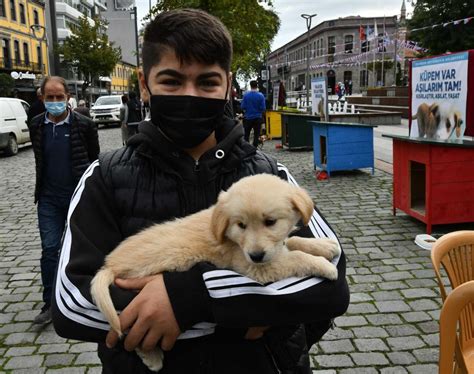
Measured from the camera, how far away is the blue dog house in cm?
1334

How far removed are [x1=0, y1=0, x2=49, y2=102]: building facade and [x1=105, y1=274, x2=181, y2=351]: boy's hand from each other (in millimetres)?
57127

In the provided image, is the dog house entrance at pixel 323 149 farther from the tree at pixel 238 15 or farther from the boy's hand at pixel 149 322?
the boy's hand at pixel 149 322

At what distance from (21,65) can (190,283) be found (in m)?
67.7

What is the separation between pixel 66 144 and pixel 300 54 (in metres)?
126

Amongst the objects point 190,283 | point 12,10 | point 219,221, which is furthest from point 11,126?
point 12,10

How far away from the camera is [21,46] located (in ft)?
203

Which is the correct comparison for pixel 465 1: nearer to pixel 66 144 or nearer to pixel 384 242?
pixel 384 242

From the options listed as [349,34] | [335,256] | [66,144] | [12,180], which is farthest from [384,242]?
[349,34]

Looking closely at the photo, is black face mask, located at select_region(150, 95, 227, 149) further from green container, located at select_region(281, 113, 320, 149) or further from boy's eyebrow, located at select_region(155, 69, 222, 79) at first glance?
green container, located at select_region(281, 113, 320, 149)

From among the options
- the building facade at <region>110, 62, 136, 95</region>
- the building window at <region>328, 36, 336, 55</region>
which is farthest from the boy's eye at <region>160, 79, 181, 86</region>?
the building window at <region>328, 36, 336, 55</region>

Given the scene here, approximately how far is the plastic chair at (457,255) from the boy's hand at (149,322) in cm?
208

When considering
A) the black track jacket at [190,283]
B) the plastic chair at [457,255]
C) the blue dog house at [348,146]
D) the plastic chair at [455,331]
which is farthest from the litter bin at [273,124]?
the black track jacket at [190,283]

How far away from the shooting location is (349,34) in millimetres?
104312

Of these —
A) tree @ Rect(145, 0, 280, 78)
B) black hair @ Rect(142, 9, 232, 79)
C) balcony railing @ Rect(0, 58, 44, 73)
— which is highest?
balcony railing @ Rect(0, 58, 44, 73)
